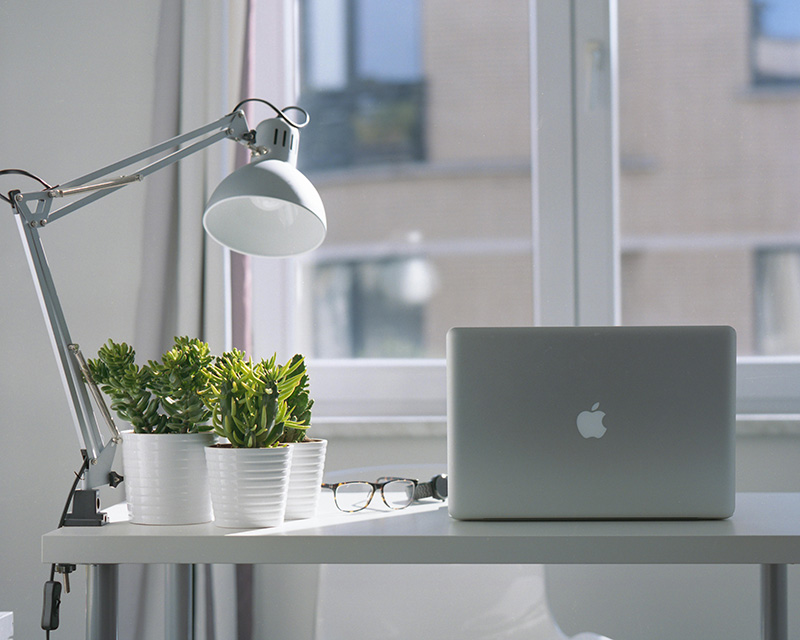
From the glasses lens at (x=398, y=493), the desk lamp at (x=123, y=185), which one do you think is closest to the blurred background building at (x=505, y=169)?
the glasses lens at (x=398, y=493)

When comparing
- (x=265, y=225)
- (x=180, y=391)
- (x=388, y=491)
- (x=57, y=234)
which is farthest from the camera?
(x=57, y=234)

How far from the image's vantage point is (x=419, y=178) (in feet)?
6.29

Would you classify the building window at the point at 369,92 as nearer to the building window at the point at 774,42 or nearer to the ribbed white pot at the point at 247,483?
the building window at the point at 774,42

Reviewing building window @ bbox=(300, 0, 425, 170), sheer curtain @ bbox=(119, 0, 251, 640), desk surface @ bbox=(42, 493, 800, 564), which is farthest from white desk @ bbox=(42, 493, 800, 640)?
building window @ bbox=(300, 0, 425, 170)

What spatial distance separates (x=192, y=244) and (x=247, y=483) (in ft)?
2.83

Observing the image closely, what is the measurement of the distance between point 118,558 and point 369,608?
83cm

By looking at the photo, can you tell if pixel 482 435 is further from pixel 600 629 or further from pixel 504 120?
pixel 504 120

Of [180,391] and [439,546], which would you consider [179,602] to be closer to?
[180,391]

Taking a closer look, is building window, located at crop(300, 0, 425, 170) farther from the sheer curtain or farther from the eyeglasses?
the eyeglasses

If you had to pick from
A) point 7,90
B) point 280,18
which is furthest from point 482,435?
point 7,90

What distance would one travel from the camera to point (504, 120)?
191cm

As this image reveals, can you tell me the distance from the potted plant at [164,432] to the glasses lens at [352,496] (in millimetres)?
191

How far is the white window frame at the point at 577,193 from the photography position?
6.02ft

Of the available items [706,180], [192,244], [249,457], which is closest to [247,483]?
[249,457]
